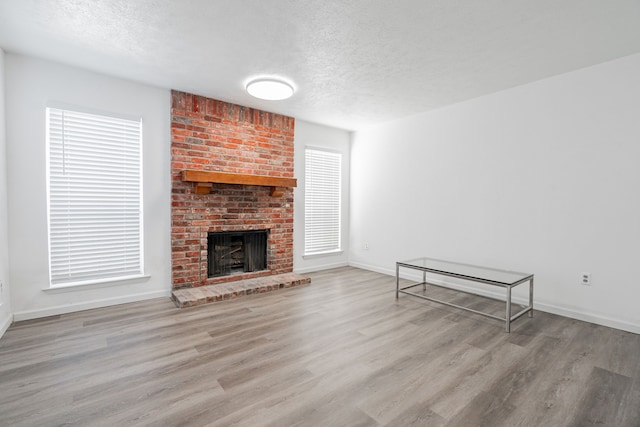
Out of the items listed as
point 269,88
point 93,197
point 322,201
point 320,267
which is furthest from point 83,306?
point 322,201

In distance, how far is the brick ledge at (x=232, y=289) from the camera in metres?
3.53

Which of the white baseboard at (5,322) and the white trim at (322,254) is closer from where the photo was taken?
the white baseboard at (5,322)

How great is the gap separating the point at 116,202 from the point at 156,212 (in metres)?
0.43

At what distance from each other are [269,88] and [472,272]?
3139 millimetres

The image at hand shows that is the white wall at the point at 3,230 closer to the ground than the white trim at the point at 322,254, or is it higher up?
higher up

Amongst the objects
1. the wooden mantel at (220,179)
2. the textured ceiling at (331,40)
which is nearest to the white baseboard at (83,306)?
the wooden mantel at (220,179)

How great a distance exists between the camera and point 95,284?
3.37 m

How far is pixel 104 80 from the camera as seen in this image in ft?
11.1

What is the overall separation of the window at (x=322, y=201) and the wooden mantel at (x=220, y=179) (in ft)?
2.85

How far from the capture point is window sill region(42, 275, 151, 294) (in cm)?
317

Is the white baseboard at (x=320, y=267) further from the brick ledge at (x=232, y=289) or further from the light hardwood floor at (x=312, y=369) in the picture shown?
the light hardwood floor at (x=312, y=369)

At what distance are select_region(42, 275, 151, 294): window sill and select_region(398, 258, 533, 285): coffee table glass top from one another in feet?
10.8

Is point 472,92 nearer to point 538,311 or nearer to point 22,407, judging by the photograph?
point 538,311

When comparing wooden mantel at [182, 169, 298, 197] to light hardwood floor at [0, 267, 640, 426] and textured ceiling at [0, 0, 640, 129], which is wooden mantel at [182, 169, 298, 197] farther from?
light hardwood floor at [0, 267, 640, 426]
